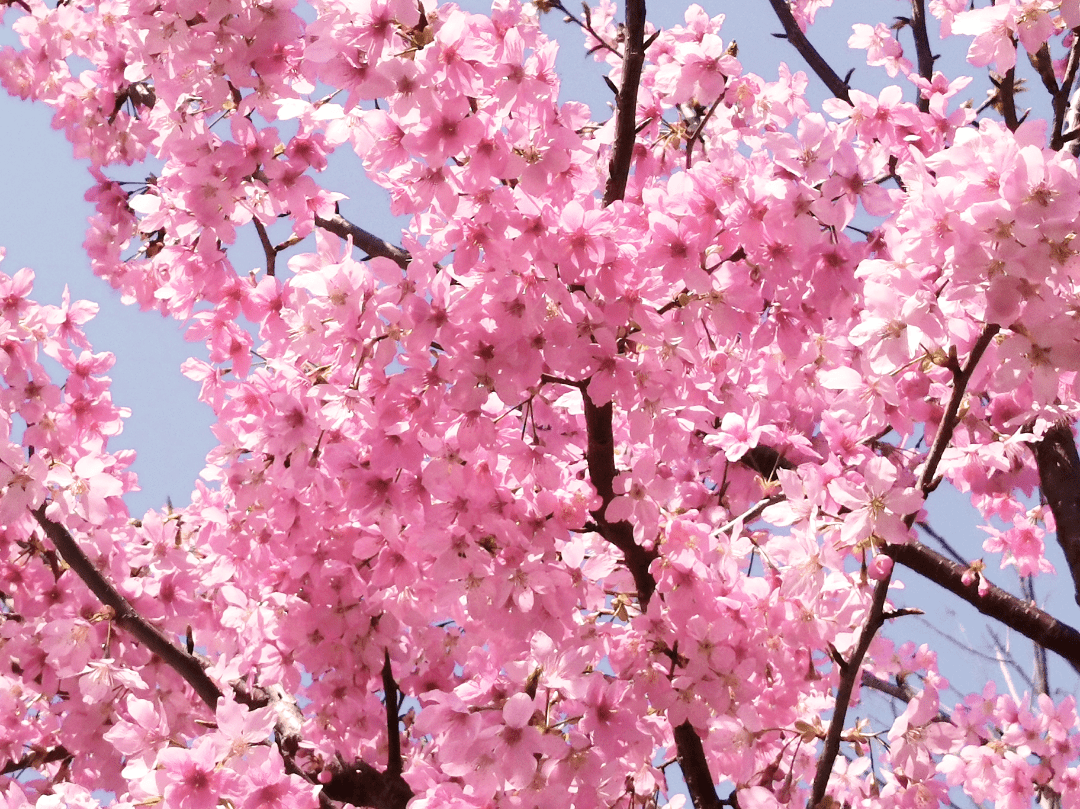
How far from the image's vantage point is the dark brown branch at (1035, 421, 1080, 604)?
12.5ft

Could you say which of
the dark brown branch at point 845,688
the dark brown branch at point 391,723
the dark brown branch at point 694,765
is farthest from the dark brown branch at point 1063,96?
the dark brown branch at point 391,723

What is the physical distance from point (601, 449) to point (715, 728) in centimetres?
105

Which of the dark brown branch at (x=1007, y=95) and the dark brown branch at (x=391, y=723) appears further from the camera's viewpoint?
the dark brown branch at (x=391, y=723)

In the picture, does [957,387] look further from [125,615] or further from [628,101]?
[125,615]

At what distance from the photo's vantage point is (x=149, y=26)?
2.84 metres

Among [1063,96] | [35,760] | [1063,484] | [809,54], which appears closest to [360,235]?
[809,54]

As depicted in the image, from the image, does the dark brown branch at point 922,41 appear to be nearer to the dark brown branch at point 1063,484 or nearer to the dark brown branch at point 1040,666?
the dark brown branch at point 1063,484

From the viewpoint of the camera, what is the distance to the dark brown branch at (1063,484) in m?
3.81

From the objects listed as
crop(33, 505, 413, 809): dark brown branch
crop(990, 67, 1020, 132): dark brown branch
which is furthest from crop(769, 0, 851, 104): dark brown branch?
crop(33, 505, 413, 809): dark brown branch

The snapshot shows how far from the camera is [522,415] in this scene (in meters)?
2.96

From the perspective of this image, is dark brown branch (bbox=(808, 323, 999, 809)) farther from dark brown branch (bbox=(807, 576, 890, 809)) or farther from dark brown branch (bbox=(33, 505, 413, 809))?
dark brown branch (bbox=(33, 505, 413, 809))

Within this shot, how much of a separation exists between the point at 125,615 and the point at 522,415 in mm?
1614

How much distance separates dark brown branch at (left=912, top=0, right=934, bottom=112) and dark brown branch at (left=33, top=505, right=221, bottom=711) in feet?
14.4

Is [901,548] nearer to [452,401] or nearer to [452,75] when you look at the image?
[452,401]
